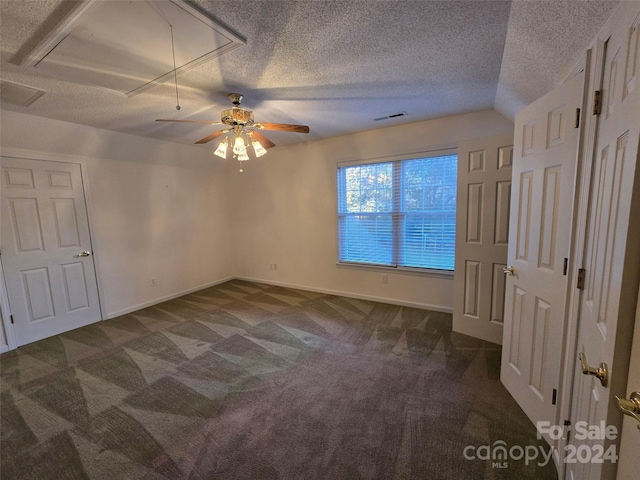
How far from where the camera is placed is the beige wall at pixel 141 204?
10.3ft

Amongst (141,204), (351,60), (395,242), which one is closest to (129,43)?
(351,60)

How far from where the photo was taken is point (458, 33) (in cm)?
165

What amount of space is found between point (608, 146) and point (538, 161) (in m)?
0.83

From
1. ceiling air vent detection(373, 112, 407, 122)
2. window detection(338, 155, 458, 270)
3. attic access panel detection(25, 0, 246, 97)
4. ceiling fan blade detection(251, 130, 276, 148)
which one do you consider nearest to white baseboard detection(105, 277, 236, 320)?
window detection(338, 155, 458, 270)

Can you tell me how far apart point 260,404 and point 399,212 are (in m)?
2.82

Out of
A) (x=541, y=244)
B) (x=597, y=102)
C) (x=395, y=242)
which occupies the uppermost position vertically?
(x=597, y=102)

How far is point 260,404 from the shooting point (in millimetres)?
2018

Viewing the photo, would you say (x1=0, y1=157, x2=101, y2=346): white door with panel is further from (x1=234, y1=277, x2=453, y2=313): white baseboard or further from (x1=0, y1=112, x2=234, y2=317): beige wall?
(x1=234, y1=277, x2=453, y2=313): white baseboard

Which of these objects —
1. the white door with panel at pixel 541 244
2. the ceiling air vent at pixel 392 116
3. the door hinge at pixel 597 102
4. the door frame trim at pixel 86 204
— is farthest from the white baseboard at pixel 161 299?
the door hinge at pixel 597 102

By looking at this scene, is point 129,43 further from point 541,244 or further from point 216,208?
point 216,208

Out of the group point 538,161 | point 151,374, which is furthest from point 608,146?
point 151,374

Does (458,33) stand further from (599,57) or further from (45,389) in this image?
(45,389)

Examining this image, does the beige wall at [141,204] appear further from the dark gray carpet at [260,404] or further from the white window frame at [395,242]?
the white window frame at [395,242]

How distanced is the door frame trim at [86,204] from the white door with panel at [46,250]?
37mm
